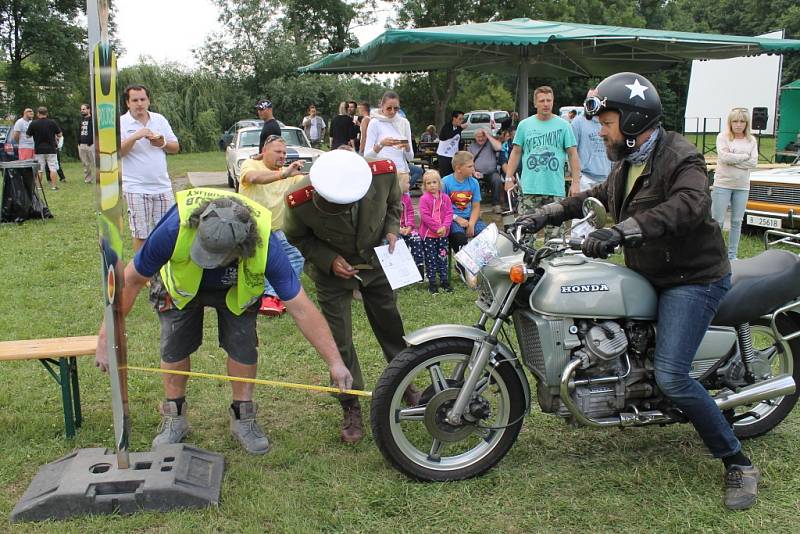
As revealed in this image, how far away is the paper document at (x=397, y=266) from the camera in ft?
13.3

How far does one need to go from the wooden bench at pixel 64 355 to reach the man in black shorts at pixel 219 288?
0.49 meters

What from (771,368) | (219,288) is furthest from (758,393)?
(219,288)

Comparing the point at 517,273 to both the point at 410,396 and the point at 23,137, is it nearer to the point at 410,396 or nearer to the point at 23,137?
the point at 410,396

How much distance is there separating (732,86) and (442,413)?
25.2 meters

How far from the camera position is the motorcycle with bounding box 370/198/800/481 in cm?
337

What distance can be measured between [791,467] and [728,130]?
5477 mm

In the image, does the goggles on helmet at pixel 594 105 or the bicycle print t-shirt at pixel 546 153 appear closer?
the goggles on helmet at pixel 594 105

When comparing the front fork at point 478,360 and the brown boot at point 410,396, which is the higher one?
the front fork at point 478,360

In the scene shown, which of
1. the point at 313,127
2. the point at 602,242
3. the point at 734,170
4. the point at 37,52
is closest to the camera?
the point at 602,242

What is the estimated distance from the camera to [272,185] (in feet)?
Answer: 21.8

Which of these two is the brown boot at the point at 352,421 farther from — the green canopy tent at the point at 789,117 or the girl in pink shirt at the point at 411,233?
the green canopy tent at the point at 789,117

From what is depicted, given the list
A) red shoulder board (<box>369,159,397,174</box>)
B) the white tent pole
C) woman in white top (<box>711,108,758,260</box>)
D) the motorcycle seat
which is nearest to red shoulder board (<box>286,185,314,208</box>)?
red shoulder board (<box>369,159,397,174</box>)

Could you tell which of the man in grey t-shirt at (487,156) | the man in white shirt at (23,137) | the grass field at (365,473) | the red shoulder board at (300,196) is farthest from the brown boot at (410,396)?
the man in white shirt at (23,137)

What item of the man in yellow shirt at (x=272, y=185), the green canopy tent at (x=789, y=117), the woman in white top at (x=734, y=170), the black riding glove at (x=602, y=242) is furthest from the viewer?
the green canopy tent at (x=789, y=117)
